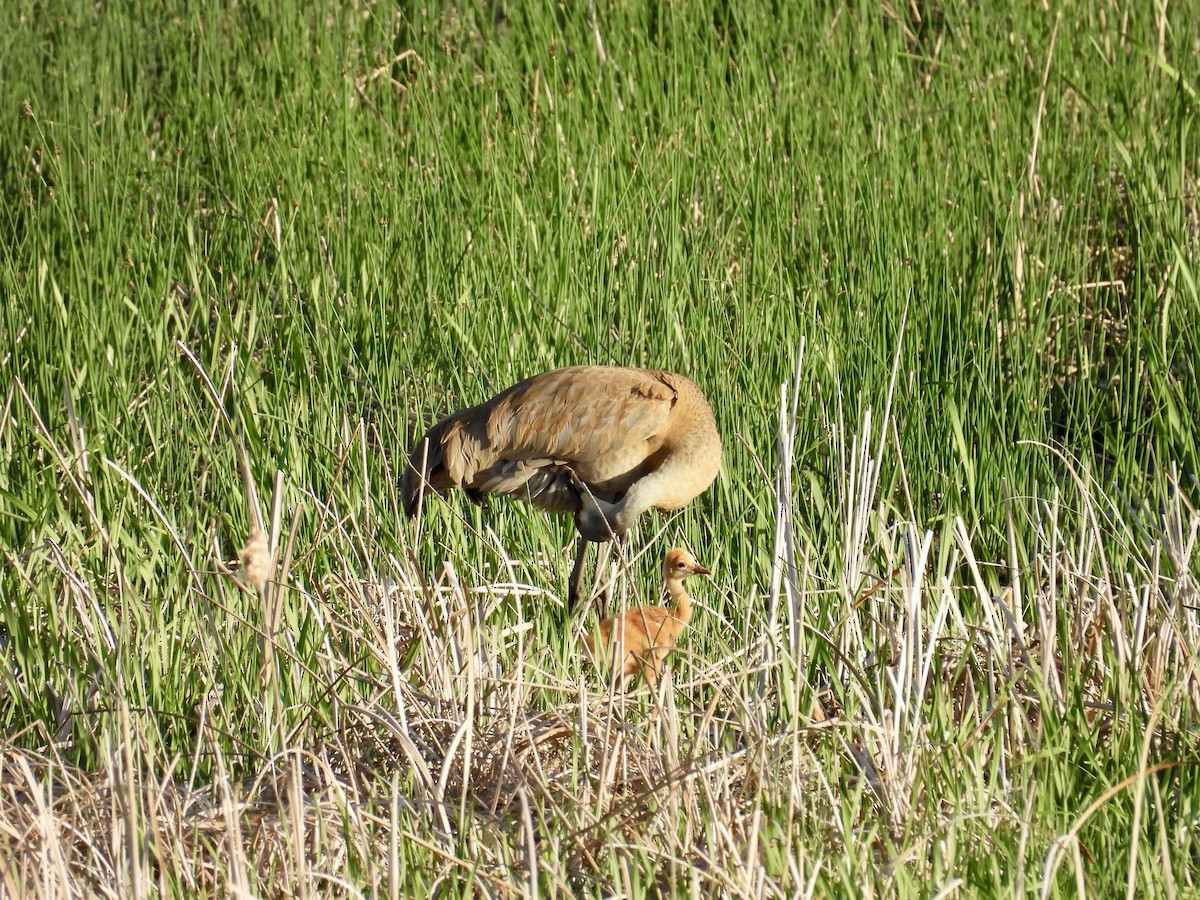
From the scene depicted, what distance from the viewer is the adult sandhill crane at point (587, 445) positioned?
10.6 feet

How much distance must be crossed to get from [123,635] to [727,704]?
107cm

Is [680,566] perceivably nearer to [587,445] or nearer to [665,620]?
[665,620]

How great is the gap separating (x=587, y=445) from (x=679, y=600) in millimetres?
416

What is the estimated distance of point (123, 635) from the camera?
245 cm

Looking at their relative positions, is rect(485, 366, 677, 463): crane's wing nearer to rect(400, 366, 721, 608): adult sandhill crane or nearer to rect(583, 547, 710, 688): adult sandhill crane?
rect(400, 366, 721, 608): adult sandhill crane

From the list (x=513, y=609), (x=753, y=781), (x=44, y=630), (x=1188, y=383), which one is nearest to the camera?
(x=753, y=781)

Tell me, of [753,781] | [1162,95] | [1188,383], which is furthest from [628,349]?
[1162,95]

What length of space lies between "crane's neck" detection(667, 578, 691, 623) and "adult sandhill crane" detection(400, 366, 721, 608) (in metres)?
0.17

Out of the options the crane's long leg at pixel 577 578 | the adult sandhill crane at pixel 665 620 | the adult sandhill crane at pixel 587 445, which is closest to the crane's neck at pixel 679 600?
the adult sandhill crane at pixel 665 620

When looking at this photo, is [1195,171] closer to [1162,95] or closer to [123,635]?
[1162,95]

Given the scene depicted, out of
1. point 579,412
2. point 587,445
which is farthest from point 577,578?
point 579,412

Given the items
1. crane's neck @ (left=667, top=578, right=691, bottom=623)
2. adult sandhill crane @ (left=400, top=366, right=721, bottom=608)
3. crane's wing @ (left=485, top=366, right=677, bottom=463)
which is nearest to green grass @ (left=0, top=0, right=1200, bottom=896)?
crane's neck @ (left=667, top=578, right=691, bottom=623)

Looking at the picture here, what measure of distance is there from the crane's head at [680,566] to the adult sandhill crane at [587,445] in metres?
0.13

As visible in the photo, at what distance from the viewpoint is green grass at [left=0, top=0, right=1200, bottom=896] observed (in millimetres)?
2246
